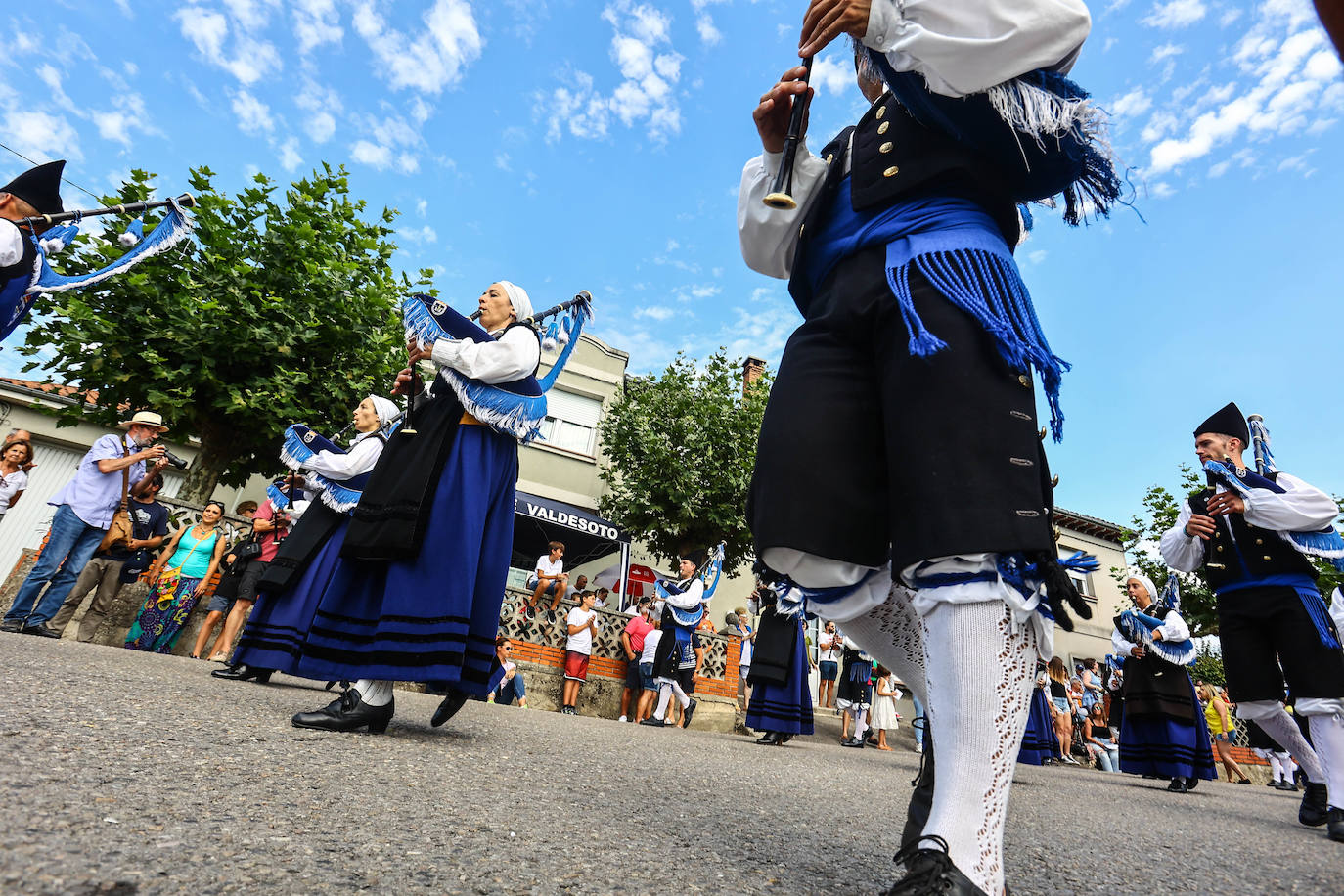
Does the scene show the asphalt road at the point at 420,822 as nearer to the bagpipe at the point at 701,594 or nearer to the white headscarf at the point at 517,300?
the white headscarf at the point at 517,300

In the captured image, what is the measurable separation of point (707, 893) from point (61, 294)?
38.7ft

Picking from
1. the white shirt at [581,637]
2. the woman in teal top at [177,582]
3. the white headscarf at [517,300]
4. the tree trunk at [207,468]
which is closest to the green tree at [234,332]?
the tree trunk at [207,468]

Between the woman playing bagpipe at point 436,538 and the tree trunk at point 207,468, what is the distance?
890cm

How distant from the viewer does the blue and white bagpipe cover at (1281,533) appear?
13.4ft

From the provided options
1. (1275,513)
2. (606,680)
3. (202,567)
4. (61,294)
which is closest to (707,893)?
(1275,513)

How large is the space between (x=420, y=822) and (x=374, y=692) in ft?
4.88

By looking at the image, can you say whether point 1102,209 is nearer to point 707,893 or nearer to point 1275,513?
A: point 707,893

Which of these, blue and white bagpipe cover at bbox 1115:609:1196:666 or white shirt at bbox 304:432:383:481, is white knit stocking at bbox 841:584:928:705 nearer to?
white shirt at bbox 304:432:383:481

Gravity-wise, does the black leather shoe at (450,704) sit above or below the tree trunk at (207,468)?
below

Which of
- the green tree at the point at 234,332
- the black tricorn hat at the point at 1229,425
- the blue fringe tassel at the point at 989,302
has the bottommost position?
the blue fringe tassel at the point at 989,302

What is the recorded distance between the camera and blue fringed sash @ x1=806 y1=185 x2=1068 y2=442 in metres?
1.48

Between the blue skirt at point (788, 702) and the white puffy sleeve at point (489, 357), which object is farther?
the blue skirt at point (788, 702)

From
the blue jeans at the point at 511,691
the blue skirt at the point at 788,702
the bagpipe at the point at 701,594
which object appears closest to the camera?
the blue skirt at the point at 788,702

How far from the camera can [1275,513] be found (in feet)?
13.5
